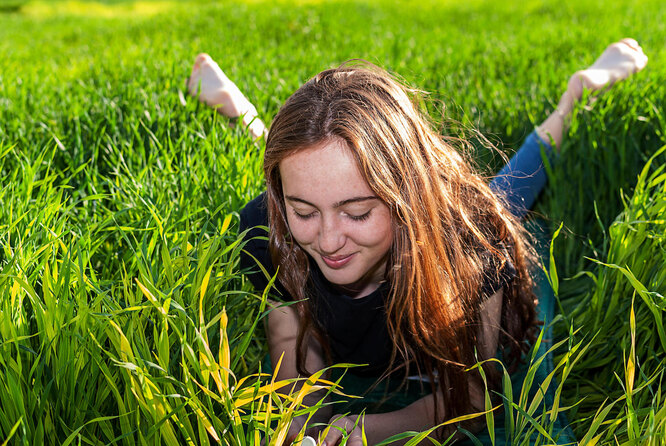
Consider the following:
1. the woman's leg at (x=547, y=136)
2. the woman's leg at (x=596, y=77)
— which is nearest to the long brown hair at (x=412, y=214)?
the woman's leg at (x=547, y=136)

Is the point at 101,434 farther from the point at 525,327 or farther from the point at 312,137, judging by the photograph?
the point at 525,327

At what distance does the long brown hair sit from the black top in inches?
2.0

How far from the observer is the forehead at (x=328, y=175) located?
1.37 metres

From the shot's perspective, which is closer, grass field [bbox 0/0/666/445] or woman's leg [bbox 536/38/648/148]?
grass field [bbox 0/0/666/445]

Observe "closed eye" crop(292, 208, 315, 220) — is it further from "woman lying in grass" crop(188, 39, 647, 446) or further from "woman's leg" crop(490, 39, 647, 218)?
"woman's leg" crop(490, 39, 647, 218)

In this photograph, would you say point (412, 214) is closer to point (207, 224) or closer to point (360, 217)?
point (360, 217)

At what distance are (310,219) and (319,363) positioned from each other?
536 millimetres

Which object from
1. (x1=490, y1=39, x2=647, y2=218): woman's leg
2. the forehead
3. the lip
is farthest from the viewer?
(x1=490, y1=39, x2=647, y2=218): woman's leg

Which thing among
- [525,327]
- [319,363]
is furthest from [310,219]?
[525,327]

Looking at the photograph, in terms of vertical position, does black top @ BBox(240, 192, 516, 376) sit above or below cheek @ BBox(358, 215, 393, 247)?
below

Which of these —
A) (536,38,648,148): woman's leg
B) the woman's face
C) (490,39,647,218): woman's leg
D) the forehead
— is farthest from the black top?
(536,38,648,148): woman's leg

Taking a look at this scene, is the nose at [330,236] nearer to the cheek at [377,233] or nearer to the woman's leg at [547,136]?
the cheek at [377,233]

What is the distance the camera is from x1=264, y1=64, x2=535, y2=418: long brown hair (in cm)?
142

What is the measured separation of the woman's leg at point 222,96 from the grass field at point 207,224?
0.07 metres
